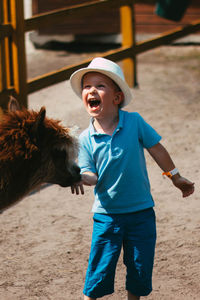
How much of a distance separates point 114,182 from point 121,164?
0.37ft

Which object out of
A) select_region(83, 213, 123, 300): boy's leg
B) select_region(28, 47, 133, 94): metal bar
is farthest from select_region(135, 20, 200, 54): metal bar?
select_region(83, 213, 123, 300): boy's leg

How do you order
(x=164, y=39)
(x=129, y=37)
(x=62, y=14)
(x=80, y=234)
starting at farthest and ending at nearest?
(x=164, y=39)
(x=129, y=37)
(x=62, y=14)
(x=80, y=234)

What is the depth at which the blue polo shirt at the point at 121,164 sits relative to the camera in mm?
3348

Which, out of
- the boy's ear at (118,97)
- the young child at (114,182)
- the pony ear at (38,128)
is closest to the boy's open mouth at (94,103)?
the young child at (114,182)

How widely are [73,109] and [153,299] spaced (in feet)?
16.0

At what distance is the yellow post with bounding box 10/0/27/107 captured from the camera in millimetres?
6438

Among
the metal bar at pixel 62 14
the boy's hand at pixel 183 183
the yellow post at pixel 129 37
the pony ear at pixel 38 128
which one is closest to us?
the pony ear at pixel 38 128

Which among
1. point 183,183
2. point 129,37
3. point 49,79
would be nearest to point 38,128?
point 183,183

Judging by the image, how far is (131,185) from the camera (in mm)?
3363

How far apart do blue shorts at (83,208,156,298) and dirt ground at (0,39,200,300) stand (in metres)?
0.61

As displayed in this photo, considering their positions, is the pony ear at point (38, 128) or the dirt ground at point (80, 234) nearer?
the pony ear at point (38, 128)

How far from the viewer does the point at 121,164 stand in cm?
335

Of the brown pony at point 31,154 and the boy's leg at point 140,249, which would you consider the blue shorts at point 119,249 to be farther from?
the brown pony at point 31,154

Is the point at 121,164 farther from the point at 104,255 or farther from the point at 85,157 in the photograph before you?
the point at 104,255
